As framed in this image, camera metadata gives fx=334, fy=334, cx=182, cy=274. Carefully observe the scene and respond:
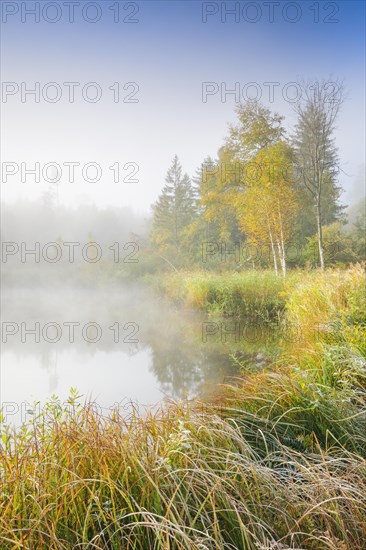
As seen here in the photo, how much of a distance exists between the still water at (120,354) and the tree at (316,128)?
16.6ft

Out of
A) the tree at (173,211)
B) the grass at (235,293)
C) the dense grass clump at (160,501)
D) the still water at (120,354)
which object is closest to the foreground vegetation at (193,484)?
the dense grass clump at (160,501)

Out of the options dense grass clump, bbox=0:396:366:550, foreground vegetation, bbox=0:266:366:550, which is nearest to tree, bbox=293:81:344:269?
foreground vegetation, bbox=0:266:366:550

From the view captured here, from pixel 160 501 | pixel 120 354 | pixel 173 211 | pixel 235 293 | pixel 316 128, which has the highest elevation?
pixel 316 128

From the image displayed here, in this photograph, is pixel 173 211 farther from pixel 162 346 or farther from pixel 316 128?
pixel 162 346

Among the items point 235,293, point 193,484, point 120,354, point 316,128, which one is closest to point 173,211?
point 316,128

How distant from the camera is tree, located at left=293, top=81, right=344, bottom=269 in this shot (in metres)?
9.17

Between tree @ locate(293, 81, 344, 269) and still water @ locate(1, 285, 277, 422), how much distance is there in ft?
16.6

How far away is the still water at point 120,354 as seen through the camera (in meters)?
3.39

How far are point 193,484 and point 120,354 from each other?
393 centimetres

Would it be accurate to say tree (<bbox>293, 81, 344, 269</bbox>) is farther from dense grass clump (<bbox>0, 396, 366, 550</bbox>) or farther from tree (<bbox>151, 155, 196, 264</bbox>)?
dense grass clump (<bbox>0, 396, 366, 550</bbox>)

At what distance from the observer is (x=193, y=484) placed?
1082 millimetres

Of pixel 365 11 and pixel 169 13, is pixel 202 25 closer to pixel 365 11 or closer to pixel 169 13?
pixel 169 13

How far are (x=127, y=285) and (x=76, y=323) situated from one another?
6.09 metres

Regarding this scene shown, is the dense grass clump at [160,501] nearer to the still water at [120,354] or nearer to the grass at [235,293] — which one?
the still water at [120,354]
